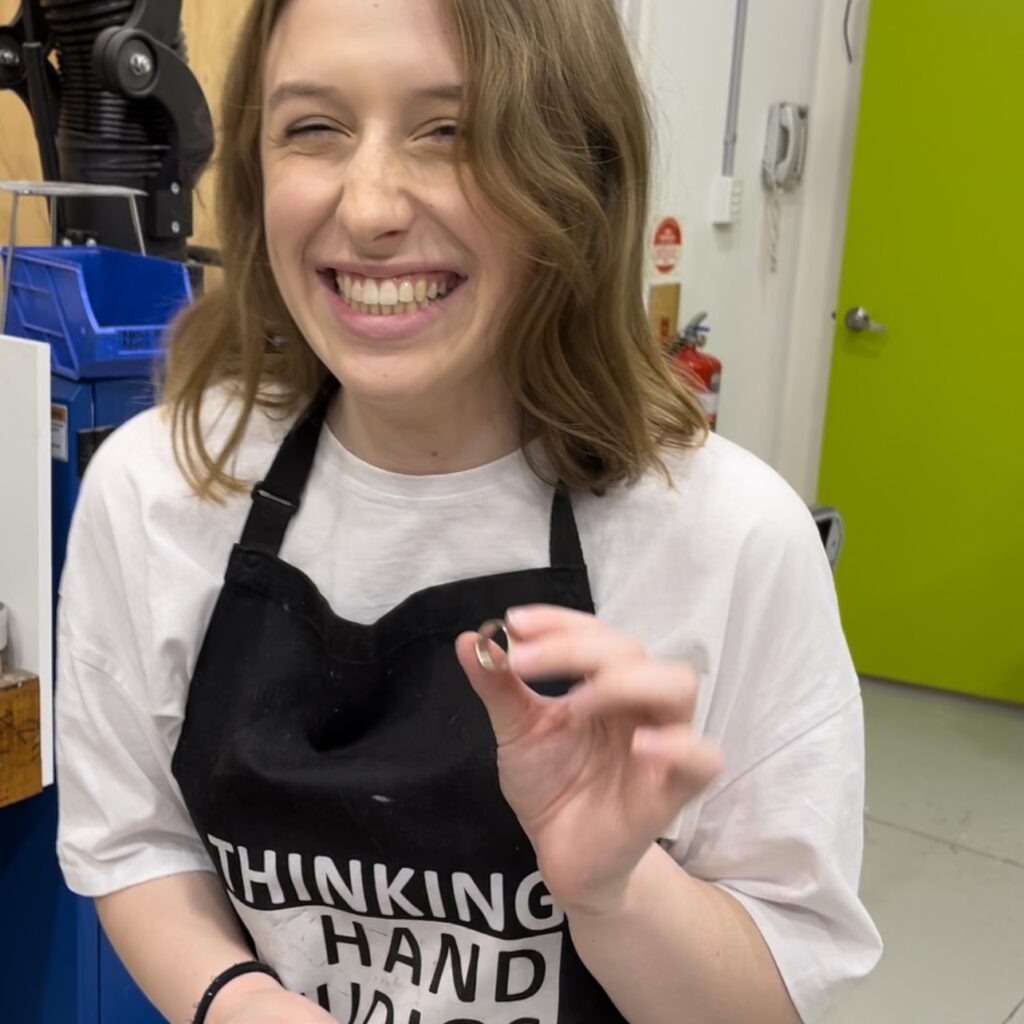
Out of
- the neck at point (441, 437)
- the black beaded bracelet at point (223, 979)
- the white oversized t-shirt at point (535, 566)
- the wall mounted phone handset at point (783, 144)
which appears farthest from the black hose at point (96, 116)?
the wall mounted phone handset at point (783, 144)

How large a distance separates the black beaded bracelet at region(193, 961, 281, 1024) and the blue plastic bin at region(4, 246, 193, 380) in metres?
0.71

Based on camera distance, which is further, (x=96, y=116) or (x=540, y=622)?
(x=96, y=116)

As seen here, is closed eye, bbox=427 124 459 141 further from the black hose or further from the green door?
the green door

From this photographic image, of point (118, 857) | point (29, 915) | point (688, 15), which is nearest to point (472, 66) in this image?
point (118, 857)

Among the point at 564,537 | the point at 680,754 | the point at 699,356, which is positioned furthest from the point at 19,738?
the point at 699,356

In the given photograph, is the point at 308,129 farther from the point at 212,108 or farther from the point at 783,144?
the point at 783,144

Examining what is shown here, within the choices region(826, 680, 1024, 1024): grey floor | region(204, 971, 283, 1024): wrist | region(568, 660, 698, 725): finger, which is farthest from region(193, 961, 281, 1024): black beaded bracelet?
region(826, 680, 1024, 1024): grey floor

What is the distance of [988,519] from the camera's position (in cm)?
331

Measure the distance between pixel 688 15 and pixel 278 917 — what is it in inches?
94.7

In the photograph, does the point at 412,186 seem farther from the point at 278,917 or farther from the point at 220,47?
the point at 220,47

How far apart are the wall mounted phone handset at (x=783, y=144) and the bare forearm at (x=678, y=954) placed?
8.85 ft

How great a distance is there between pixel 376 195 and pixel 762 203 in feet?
8.73

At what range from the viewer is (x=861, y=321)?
3.39m

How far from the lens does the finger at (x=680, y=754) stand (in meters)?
0.58
